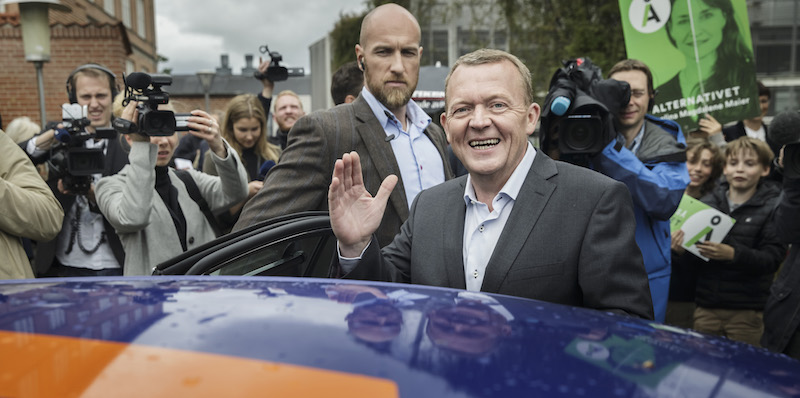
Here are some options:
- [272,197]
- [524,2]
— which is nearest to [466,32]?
[524,2]

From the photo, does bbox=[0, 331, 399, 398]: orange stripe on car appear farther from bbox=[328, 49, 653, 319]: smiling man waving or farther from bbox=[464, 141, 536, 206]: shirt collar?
bbox=[464, 141, 536, 206]: shirt collar

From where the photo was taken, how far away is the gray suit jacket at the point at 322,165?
2631 millimetres

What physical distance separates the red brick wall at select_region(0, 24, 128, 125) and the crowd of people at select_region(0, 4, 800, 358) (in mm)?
5906

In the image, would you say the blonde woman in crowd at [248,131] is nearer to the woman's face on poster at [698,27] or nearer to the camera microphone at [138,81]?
the camera microphone at [138,81]

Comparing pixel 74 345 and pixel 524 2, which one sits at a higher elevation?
pixel 524 2

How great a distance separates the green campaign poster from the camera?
4.59 m

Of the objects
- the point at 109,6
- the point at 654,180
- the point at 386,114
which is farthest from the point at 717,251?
the point at 109,6

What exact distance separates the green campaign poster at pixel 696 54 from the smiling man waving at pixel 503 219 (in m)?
3.10

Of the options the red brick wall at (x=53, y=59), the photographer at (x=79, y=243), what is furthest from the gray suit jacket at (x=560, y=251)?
the red brick wall at (x=53, y=59)

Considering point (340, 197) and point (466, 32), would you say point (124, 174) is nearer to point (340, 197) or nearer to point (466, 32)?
point (340, 197)

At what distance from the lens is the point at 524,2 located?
14.7m

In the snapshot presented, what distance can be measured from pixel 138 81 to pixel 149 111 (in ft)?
0.49

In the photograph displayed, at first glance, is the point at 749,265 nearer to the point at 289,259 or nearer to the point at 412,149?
the point at 412,149

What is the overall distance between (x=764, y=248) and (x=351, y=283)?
11.5ft
